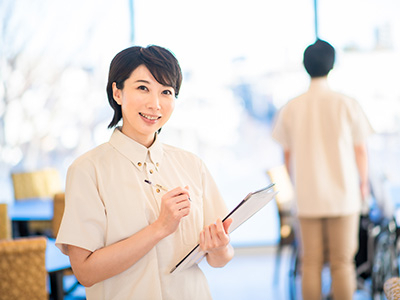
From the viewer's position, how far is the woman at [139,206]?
1182mm

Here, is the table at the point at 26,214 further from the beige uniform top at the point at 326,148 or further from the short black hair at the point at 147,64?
the short black hair at the point at 147,64

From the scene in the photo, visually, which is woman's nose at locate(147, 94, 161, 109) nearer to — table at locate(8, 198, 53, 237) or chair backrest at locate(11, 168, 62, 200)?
table at locate(8, 198, 53, 237)

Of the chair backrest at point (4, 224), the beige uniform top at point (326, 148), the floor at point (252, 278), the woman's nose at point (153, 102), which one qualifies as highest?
the woman's nose at point (153, 102)

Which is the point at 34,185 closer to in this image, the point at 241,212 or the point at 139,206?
the point at 139,206

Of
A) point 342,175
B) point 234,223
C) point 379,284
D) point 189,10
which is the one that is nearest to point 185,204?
point 234,223

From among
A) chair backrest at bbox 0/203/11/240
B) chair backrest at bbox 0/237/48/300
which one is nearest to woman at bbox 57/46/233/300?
chair backrest at bbox 0/237/48/300

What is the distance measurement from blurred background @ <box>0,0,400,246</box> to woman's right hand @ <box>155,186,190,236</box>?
4109 millimetres

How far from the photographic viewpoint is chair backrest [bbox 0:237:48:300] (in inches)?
70.1

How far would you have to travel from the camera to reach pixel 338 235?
2582 millimetres

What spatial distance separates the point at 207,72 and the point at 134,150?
4.07m

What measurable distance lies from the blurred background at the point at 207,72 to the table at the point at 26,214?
4.50 feet

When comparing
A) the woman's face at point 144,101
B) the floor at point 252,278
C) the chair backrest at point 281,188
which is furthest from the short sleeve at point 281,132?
the woman's face at point 144,101

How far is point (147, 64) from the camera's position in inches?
49.8

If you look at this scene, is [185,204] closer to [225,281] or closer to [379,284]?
[379,284]
